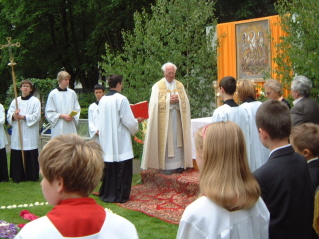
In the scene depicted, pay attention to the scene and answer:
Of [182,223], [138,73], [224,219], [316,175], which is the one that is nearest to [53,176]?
[182,223]

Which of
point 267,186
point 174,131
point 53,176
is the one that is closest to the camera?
point 53,176

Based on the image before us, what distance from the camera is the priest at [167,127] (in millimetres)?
8375

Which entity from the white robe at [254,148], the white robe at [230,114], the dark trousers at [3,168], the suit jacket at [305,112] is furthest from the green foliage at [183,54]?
the white robe at [230,114]

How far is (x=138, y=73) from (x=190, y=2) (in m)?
2.43

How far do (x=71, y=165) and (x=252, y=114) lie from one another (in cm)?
428

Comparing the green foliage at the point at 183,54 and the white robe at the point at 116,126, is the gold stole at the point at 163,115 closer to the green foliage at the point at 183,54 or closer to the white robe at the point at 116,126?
the white robe at the point at 116,126

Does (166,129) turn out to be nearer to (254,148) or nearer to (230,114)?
(254,148)

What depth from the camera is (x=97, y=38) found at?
23484 mm

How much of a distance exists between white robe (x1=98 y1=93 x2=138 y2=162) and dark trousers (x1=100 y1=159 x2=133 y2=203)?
15cm

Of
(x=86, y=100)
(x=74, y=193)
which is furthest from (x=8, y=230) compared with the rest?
(x=86, y=100)

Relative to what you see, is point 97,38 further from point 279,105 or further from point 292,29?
point 279,105

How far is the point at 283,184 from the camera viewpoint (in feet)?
9.20

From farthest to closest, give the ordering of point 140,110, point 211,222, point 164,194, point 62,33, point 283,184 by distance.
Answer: point 62,33, point 164,194, point 140,110, point 283,184, point 211,222

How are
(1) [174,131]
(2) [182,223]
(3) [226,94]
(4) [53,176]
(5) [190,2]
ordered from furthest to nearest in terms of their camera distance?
(5) [190,2], (1) [174,131], (3) [226,94], (2) [182,223], (4) [53,176]
